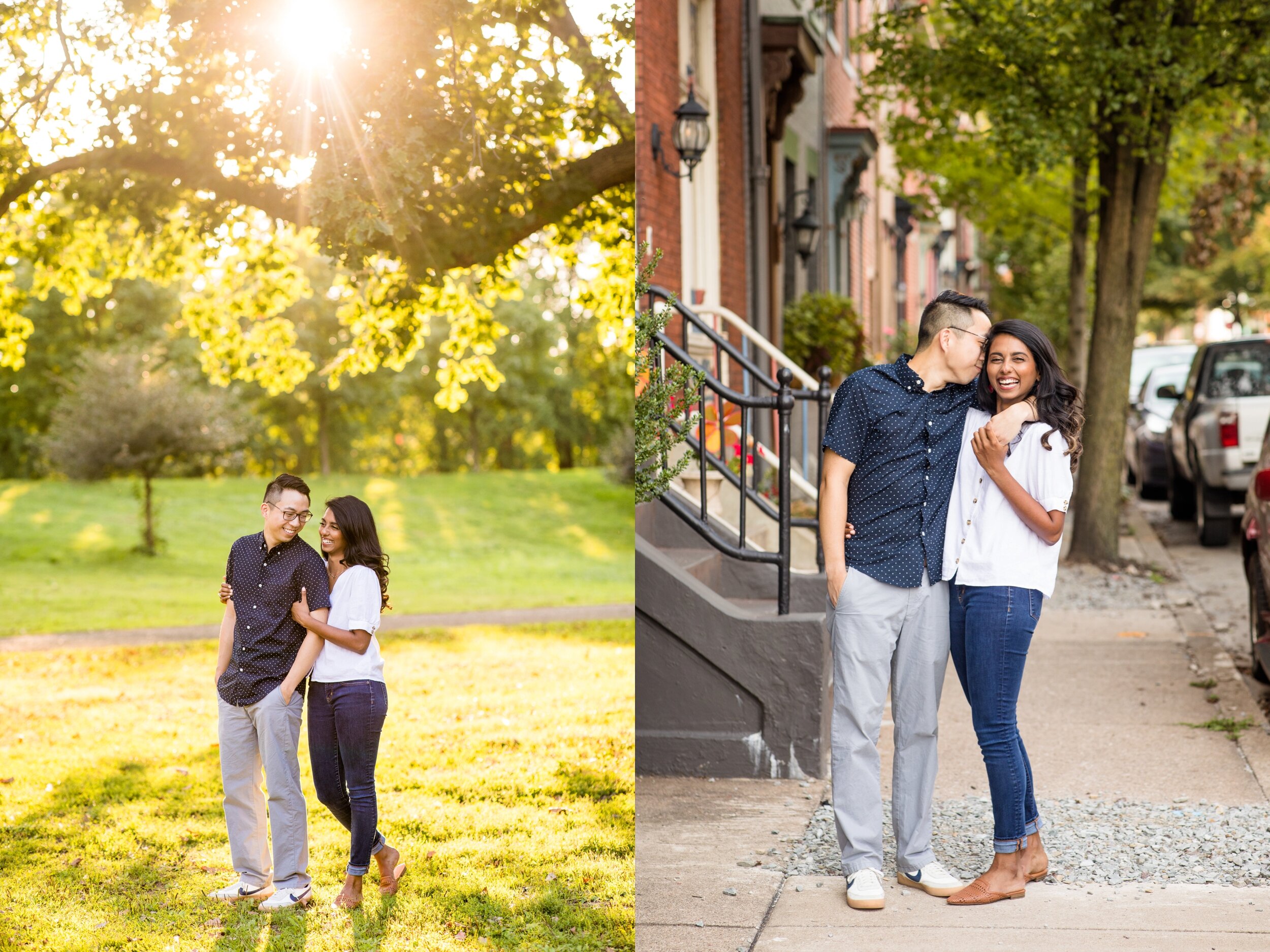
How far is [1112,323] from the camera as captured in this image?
11.5 m

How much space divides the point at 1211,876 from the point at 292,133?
3.79 meters

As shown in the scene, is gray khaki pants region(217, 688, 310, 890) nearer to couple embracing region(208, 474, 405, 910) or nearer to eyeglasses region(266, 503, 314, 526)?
couple embracing region(208, 474, 405, 910)

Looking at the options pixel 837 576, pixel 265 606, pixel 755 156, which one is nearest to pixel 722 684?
pixel 837 576

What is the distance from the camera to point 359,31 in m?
3.82

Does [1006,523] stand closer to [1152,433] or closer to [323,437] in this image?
[323,437]

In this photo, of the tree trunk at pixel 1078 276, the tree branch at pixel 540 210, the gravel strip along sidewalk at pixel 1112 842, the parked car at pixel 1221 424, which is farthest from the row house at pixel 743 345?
the parked car at pixel 1221 424

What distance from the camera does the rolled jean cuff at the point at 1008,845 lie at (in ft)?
14.5

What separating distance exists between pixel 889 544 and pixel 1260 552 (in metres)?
3.65

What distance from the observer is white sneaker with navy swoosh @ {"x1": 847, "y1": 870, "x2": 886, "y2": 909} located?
14.2ft

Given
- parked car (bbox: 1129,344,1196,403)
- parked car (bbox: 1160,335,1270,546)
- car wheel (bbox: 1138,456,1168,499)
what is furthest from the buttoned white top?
parked car (bbox: 1129,344,1196,403)

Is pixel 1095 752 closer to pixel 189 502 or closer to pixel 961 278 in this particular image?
pixel 189 502

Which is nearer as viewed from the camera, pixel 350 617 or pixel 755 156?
pixel 350 617

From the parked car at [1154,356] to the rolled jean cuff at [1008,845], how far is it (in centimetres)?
1765

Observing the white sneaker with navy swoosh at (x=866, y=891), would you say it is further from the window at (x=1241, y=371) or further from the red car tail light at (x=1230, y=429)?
the window at (x=1241, y=371)
